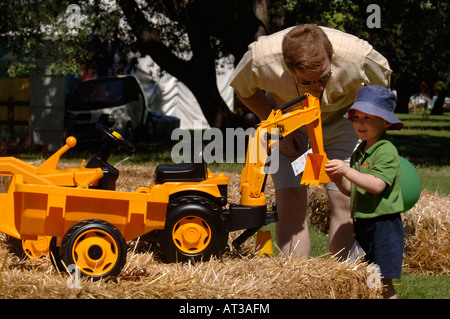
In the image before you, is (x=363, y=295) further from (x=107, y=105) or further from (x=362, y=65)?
(x=107, y=105)

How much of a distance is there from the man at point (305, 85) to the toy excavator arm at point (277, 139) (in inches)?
6.9

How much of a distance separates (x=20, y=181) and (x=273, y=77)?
1671 mm

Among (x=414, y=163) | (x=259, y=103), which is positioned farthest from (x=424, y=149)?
(x=259, y=103)

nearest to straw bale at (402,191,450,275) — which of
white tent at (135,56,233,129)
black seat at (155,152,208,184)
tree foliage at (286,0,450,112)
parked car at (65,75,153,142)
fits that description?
black seat at (155,152,208,184)

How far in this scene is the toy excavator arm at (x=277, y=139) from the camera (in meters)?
3.69

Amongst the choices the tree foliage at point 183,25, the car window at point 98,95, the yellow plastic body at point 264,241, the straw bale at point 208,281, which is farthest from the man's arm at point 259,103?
the car window at point 98,95

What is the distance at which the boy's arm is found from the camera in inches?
138

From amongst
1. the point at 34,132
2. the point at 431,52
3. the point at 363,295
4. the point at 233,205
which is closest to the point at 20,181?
the point at 233,205

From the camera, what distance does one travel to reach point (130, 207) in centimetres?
357

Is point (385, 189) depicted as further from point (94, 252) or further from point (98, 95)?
point (98, 95)

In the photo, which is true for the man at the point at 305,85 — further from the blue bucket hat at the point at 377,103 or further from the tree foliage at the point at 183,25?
the tree foliage at the point at 183,25

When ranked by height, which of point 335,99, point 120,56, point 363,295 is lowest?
point 363,295

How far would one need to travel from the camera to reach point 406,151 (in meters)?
15.5

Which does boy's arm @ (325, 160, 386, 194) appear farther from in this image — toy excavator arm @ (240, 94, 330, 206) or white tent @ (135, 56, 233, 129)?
white tent @ (135, 56, 233, 129)
